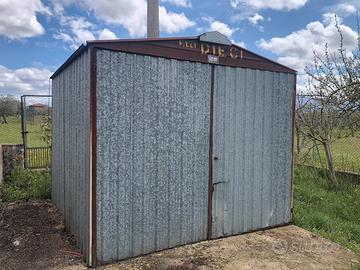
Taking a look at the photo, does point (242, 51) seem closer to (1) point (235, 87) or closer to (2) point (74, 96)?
(1) point (235, 87)

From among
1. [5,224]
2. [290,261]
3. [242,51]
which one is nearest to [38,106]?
[5,224]

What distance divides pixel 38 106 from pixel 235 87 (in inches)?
225

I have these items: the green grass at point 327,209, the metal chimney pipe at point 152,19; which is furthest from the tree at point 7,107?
the green grass at point 327,209

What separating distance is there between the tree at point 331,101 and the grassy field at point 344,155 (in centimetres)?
55

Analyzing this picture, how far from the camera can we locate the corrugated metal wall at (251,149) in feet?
14.8

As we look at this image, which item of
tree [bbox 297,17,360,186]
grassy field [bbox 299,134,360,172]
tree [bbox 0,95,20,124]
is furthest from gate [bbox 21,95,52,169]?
grassy field [bbox 299,134,360,172]

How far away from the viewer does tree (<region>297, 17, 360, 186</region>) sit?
18.4 feet

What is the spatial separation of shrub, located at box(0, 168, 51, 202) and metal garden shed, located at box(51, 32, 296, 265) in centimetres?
175

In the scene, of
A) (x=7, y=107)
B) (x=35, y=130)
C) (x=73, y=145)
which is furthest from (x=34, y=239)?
(x=7, y=107)

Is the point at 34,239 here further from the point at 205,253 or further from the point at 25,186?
the point at 25,186

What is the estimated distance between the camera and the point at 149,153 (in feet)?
12.9

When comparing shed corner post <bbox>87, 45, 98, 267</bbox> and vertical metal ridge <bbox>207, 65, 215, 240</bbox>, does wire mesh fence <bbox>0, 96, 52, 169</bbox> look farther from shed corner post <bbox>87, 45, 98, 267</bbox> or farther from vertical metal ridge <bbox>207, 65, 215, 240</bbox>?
vertical metal ridge <bbox>207, 65, 215, 240</bbox>

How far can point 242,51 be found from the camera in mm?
4605

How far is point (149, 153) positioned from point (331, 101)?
4.00 meters
